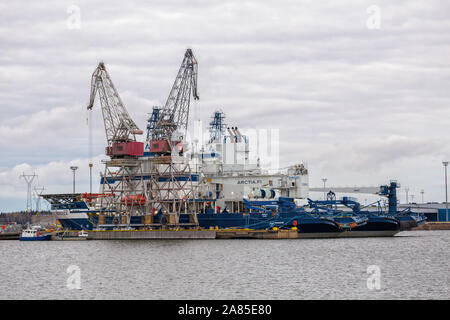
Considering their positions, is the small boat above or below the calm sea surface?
above

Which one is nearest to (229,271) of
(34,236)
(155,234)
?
(155,234)

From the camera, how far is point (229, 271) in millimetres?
55750

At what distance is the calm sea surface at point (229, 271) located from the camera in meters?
45.1

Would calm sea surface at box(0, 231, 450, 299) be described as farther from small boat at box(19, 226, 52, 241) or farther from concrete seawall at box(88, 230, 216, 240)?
small boat at box(19, 226, 52, 241)

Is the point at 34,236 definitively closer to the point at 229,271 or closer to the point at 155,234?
the point at 155,234

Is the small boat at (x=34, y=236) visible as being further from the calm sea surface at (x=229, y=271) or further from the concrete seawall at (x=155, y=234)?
the calm sea surface at (x=229, y=271)

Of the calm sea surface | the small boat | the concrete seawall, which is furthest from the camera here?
the small boat

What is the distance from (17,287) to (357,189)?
10145 cm

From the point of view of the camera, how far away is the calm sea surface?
45.1 metres

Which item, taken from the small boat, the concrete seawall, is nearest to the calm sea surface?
the concrete seawall

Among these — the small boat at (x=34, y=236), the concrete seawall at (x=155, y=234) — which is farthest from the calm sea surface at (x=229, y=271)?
the small boat at (x=34, y=236)

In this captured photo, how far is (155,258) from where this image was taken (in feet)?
220
